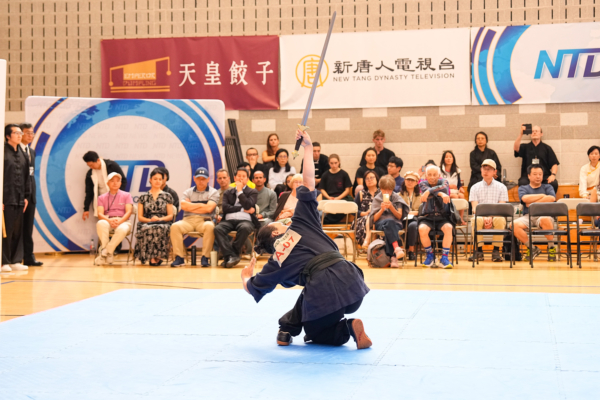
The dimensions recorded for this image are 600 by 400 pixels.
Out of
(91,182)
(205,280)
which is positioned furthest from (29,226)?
(205,280)

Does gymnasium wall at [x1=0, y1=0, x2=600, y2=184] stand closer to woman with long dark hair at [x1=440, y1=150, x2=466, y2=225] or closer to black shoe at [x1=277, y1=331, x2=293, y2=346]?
woman with long dark hair at [x1=440, y1=150, x2=466, y2=225]

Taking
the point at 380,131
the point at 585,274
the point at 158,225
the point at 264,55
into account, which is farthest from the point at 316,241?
the point at 264,55

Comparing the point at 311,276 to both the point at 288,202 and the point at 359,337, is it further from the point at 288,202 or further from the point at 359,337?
the point at 288,202

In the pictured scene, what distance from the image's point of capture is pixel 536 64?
11.1 metres

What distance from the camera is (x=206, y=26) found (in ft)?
40.2

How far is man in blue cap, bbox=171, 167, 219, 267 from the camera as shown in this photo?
360 inches

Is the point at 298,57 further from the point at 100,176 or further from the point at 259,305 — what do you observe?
the point at 259,305

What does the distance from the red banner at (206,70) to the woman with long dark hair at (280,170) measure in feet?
4.66

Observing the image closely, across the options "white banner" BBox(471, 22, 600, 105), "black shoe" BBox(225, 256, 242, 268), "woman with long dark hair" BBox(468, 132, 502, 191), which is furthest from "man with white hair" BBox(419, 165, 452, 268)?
"white banner" BBox(471, 22, 600, 105)

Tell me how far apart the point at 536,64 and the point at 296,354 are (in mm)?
9110

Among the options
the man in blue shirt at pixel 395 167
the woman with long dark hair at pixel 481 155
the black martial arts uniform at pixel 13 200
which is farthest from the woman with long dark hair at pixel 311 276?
the woman with long dark hair at pixel 481 155

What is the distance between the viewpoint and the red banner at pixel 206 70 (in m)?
12.0

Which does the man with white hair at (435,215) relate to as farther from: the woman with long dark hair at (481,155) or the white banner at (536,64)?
the white banner at (536,64)

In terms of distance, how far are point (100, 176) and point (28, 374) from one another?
276 inches
